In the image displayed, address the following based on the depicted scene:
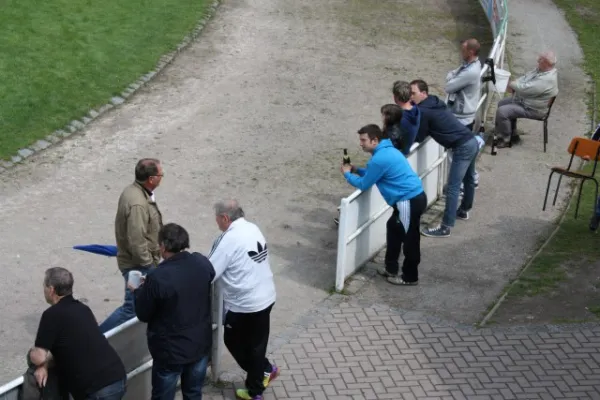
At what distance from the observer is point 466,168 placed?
39.3 ft

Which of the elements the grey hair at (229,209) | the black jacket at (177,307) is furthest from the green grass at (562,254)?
the black jacket at (177,307)

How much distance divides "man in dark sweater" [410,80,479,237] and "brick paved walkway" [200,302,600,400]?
6.95 ft

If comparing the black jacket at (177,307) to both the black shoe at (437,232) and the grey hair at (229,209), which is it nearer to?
the grey hair at (229,209)

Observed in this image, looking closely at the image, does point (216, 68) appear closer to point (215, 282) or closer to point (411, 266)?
point (411, 266)

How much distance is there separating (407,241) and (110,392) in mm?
4396

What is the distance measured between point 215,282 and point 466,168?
448 cm

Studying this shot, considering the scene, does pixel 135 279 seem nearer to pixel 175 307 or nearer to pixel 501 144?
pixel 175 307

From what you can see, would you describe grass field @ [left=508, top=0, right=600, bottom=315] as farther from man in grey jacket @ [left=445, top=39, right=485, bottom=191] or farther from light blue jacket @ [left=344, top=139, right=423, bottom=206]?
light blue jacket @ [left=344, top=139, right=423, bottom=206]

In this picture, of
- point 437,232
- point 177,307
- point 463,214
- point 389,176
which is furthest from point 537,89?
point 177,307

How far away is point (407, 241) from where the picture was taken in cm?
1070

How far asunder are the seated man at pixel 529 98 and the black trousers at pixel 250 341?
23.4 ft

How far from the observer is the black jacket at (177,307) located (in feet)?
24.6

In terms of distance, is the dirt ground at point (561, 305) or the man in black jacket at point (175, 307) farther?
the dirt ground at point (561, 305)

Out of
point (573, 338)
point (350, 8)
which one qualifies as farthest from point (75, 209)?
point (350, 8)
